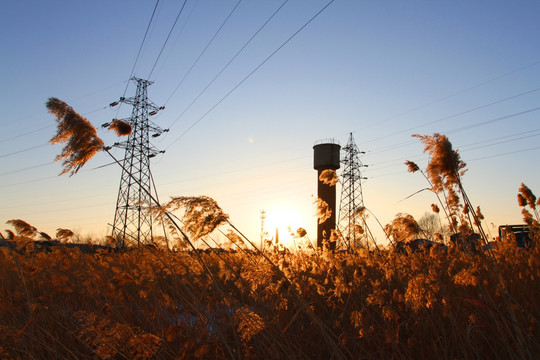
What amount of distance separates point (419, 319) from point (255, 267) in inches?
44.6

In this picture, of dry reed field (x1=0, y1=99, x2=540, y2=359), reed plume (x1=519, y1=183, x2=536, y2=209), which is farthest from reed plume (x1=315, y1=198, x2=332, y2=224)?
reed plume (x1=519, y1=183, x2=536, y2=209)

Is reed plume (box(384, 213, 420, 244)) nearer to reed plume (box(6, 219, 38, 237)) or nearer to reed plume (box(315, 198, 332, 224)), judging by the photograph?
reed plume (box(315, 198, 332, 224))

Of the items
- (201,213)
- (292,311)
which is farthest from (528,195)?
(201,213)

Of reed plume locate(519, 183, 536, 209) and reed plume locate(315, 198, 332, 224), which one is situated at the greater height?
reed plume locate(519, 183, 536, 209)

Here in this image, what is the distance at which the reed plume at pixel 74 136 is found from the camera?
280 centimetres

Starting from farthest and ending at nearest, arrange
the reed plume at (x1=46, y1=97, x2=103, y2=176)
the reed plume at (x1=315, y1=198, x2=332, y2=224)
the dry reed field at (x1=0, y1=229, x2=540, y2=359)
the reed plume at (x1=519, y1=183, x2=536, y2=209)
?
the reed plume at (x1=519, y1=183, x2=536, y2=209)
the reed plume at (x1=315, y1=198, x2=332, y2=224)
the reed plume at (x1=46, y1=97, x2=103, y2=176)
the dry reed field at (x1=0, y1=229, x2=540, y2=359)

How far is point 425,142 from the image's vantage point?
2.96m

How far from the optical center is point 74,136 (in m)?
2.79

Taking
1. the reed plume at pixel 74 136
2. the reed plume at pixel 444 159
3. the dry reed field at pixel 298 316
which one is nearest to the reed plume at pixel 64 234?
the dry reed field at pixel 298 316

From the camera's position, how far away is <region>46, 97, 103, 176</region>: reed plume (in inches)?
110

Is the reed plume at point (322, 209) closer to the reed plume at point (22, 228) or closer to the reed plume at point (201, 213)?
the reed plume at point (201, 213)

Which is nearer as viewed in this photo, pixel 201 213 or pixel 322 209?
pixel 201 213

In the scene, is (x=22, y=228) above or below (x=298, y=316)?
above

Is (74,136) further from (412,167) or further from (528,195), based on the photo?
(528,195)
